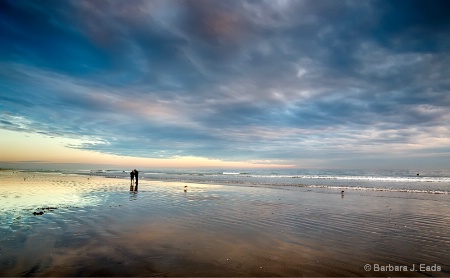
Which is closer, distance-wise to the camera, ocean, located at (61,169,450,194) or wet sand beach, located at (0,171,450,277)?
wet sand beach, located at (0,171,450,277)

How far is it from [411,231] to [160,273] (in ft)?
42.8

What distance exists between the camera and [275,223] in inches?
566

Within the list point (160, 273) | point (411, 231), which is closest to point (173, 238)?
point (160, 273)

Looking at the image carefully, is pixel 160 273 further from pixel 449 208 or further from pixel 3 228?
pixel 449 208

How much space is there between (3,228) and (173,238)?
316 inches

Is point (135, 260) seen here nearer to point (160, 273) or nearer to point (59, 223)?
point (160, 273)

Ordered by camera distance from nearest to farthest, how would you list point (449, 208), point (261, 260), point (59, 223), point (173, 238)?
1. point (261, 260)
2. point (173, 238)
3. point (59, 223)
4. point (449, 208)

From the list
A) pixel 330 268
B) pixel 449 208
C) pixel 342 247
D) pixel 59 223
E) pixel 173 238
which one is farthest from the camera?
pixel 449 208

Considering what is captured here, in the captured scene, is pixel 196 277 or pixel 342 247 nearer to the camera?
pixel 196 277

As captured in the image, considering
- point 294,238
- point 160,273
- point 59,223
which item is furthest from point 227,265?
point 59,223

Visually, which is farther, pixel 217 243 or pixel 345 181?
pixel 345 181

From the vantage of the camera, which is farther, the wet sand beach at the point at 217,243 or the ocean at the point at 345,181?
the ocean at the point at 345,181

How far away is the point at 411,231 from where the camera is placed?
1317 centimetres

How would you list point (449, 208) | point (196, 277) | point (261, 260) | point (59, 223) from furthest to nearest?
Result: point (449, 208), point (59, 223), point (261, 260), point (196, 277)
